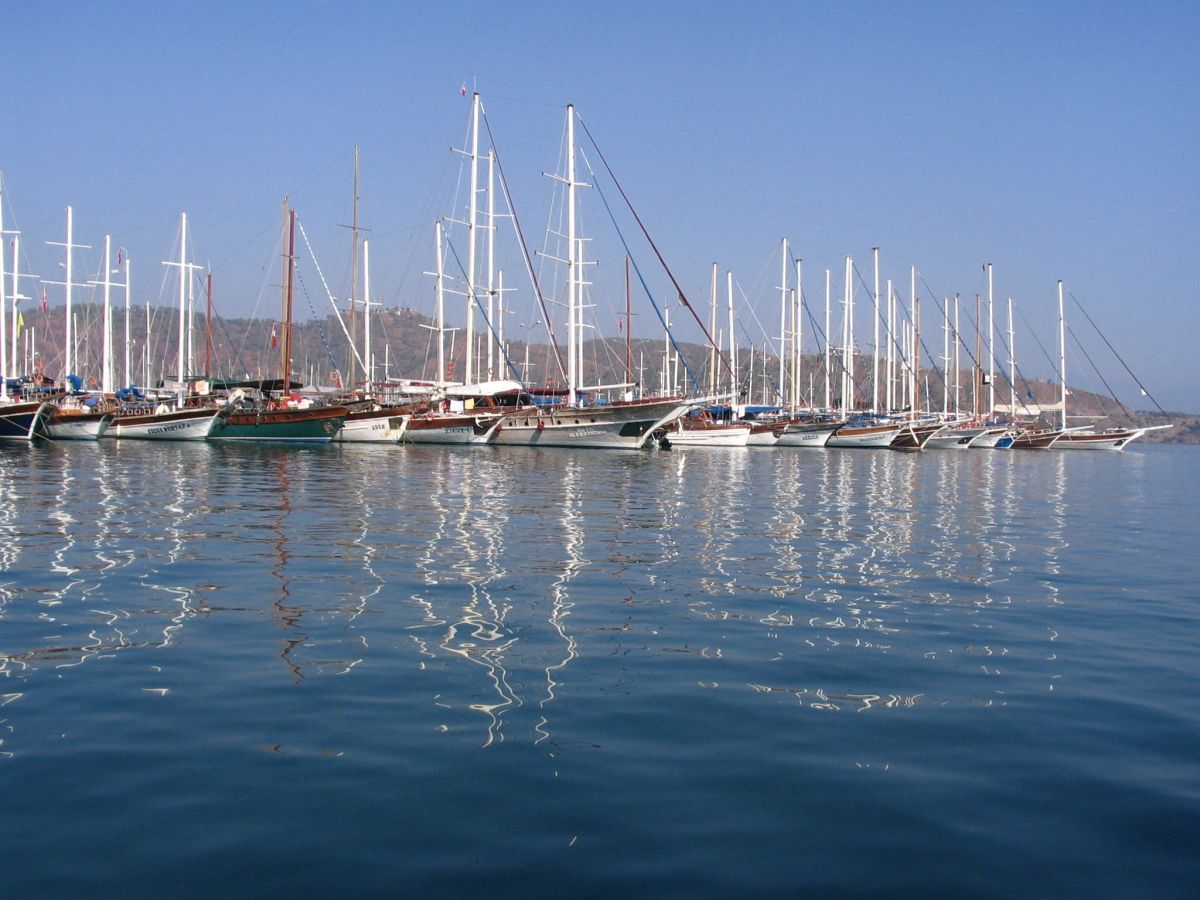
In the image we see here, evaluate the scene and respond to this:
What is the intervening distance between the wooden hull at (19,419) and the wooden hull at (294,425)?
9548 mm

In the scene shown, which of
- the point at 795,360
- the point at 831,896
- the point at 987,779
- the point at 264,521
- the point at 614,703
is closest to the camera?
the point at 831,896

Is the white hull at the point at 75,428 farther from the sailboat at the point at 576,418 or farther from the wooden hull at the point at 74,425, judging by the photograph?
the sailboat at the point at 576,418

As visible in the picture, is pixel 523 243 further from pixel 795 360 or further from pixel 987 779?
pixel 987 779

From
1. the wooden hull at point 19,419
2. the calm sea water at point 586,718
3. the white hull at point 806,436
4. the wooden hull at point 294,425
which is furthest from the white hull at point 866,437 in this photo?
the calm sea water at point 586,718

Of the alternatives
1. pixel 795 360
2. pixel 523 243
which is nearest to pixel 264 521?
pixel 523 243

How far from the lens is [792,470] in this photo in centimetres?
4144

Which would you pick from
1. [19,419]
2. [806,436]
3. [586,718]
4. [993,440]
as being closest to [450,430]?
[19,419]

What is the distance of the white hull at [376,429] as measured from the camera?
57688 millimetres

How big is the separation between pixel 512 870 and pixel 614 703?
2.60 metres

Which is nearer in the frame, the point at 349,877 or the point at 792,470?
the point at 349,877

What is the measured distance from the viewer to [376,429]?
190ft

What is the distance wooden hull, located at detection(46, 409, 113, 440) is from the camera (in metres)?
56.7

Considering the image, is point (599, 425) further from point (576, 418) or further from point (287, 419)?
point (287, 419)

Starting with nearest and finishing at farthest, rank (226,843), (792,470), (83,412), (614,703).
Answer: (226,843)
(614,703)
(792,470)
(83,412)
